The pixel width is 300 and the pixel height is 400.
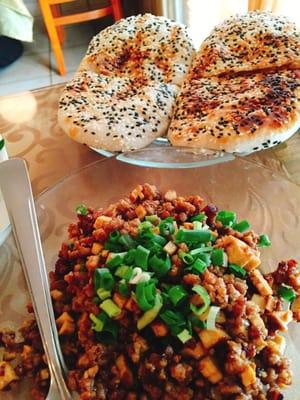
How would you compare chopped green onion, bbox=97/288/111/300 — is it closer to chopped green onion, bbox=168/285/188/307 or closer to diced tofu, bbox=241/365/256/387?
chopped green onion, bbox=168/285/188/307

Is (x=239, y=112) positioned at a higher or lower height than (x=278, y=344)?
higher

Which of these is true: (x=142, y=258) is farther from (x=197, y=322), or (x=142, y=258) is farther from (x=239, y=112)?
(x=239, y=112)

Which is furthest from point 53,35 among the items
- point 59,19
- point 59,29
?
point 59,29

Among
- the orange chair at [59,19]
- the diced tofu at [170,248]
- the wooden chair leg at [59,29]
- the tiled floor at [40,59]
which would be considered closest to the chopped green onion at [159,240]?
the diced tofu at [170,248]

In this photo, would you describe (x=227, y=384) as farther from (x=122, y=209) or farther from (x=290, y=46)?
(x=290, y=46)

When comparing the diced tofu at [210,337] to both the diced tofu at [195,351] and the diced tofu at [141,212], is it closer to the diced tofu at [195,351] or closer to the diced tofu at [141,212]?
the diced tofu at [195,351]

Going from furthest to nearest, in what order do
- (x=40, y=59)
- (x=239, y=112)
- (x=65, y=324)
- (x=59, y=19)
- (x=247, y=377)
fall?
(x=40, y=59) → (x=59, y=19) → (x=239, y=112) → (x=65, y=324) → (x=247, y=377)
